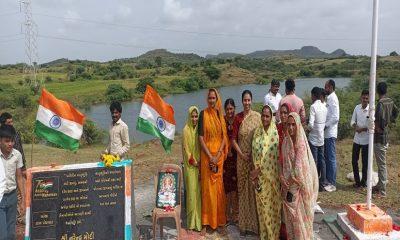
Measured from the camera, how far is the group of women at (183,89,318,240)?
4684mm

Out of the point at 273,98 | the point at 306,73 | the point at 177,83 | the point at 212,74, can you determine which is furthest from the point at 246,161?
the point at 306,73

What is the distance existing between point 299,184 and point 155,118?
7.22ft

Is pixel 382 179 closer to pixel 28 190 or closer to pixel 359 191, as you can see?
pixel 359 191

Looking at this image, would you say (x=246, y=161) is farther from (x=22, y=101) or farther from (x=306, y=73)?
(x=306, y=73)

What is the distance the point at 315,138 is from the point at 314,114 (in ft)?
1.36

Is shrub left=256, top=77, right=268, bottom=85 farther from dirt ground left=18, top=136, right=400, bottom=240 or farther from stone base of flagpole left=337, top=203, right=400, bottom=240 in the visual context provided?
stone base of flagpole left=337, top=203, right=400, bottom=240

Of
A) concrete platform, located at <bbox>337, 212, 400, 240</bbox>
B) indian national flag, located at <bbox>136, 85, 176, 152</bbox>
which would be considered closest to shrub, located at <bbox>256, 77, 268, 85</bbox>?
indian national flag, located at <bbox>136, 85, 176, 152</bbox>

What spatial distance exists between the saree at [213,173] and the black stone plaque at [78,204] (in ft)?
3.97

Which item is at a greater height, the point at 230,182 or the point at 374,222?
the point at 230,182

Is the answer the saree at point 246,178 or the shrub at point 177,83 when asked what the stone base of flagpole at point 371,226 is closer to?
the saree at point 246,178

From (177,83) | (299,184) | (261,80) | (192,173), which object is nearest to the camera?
(299,184)

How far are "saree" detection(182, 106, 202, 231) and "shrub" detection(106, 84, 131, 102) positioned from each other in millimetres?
35280

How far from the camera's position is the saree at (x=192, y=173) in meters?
5.36

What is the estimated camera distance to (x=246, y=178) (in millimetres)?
5273
